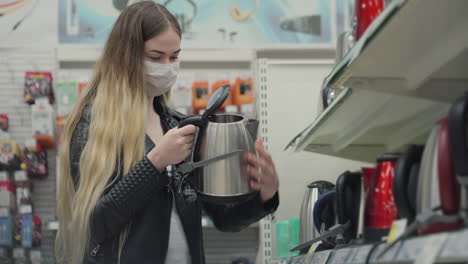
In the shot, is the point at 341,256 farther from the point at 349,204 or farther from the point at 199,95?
the point at 199,95

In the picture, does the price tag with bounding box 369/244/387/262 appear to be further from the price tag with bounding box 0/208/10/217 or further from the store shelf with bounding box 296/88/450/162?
the price tag with bounding box 0/208/10/217

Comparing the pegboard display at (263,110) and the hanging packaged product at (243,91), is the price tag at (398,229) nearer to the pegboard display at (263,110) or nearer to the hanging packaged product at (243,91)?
the pegboard display at (263,110)

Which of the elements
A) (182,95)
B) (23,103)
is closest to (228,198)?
(182,95)

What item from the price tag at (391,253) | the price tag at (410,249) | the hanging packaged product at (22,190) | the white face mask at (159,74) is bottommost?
the hanging packaged product at (22,190)

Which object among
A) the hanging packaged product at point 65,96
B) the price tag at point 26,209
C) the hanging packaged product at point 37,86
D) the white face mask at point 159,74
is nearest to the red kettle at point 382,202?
the white face mask at point 159,74

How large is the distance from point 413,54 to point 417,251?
1.74 feet

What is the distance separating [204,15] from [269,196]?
10.4ft

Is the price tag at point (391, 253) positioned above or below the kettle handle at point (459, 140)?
below

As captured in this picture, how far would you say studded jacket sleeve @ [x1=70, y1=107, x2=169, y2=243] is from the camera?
1.69 meters

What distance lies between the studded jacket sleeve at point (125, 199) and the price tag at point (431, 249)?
3.44 ft

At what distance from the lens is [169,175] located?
6.23 ft

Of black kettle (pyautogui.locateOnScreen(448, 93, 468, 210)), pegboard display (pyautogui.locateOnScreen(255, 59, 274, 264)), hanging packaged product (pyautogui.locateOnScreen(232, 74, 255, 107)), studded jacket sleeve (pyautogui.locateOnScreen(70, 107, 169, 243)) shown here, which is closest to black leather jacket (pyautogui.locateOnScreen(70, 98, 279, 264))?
studded jacket sleeve (pyautogui.locateOnScreen(70, 107, 169, 243))

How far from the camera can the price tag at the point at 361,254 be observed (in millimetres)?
1025

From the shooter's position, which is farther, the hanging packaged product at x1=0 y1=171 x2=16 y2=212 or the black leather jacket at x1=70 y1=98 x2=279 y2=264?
the hanging packaged product at x1=0 y1=171 x2=16 y2=212
